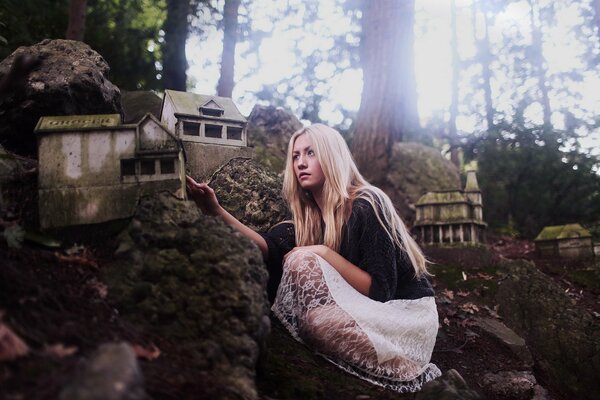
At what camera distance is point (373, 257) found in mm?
3590

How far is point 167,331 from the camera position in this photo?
8.36ft

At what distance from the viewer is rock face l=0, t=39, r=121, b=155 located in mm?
4242

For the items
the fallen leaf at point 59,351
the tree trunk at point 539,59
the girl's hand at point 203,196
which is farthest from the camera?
the tree trunk at point 539,59

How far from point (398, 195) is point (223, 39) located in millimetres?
4879

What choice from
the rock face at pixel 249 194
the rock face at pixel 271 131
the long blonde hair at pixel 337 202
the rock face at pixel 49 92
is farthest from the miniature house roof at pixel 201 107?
the rock face at pixel 271 131

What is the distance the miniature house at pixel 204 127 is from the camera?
14.0 feet

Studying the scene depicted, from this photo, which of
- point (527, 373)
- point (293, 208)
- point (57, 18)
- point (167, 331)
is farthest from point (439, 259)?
point (57, 18)

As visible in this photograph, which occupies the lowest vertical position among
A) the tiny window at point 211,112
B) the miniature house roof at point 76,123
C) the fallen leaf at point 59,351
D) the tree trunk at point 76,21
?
the fallen leaf at point 59,351

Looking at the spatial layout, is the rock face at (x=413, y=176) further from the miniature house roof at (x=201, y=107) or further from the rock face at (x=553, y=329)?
the miniature house roof at (x=201, y=107)

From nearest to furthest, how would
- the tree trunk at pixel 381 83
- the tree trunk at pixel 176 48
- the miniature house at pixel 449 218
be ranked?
the miniature house at pixel 449 218 → the tree trunk at pixel 381 83 → the tree trunk at pixel 176 48

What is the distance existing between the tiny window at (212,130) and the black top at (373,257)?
105cm

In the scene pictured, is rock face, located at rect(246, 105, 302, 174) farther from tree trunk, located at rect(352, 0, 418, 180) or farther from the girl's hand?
the girl's hand

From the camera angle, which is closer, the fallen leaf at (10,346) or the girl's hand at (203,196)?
the fallen leaf at (10,346)

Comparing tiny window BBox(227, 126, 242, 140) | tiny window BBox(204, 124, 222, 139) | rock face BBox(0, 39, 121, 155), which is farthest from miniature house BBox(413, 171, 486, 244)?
rock face BBox(0, 39, 121, 155)
